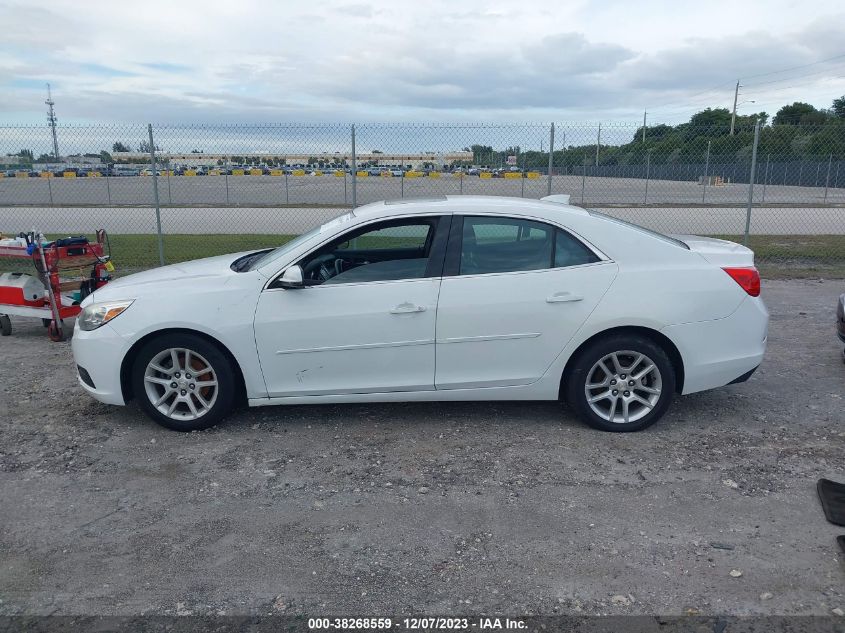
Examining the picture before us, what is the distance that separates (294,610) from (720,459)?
2.87m

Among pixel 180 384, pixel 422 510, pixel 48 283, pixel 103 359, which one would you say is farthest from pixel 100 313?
pixel 48 283

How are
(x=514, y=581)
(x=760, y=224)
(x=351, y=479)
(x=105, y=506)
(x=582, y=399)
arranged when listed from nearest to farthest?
(x=514, y=581), (x=105, y=506), (x=351, y=479), (x=582, y=399), (x=760, y=224)

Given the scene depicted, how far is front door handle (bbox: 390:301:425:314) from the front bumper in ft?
6.08

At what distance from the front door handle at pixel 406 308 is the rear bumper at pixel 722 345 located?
1.66m

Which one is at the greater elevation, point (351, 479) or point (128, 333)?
point (128, 333)

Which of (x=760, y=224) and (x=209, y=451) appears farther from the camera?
(x=760, y=224)

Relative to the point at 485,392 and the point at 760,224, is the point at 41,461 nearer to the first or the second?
the point at 485,392

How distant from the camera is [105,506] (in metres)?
3.88

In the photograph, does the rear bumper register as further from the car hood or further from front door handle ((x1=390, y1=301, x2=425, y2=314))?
the car hood

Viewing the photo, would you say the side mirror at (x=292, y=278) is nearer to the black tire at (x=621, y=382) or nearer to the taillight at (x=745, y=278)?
the black tire at (x=621, y=382)

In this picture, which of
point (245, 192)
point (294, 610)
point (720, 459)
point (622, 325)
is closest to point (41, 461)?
point (294, 610)

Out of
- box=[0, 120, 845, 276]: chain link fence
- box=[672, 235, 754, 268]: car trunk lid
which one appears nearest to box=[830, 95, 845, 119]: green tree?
box=[0, 120, 845, 276]: chain link fence

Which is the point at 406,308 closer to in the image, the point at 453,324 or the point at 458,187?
the point at 453,324

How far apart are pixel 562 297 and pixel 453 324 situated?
0.75m
